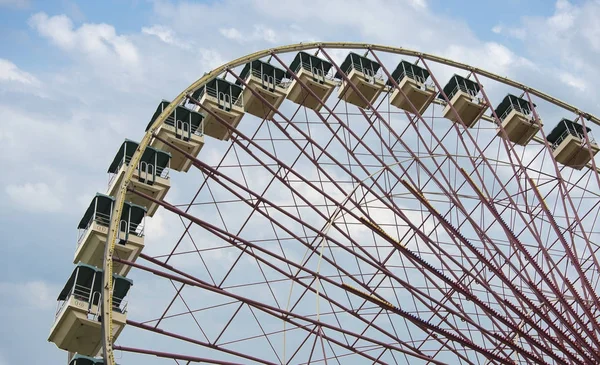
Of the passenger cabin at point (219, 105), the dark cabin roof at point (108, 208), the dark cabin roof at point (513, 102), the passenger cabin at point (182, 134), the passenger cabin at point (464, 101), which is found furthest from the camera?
the dark cabin roof at point (513, 102)

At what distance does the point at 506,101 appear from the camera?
34.4 metres

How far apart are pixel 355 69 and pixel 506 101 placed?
6.61m

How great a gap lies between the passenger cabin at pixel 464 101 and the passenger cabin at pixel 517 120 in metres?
1.06

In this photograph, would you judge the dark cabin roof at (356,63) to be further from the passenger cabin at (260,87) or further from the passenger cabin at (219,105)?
the passenger cabin at (219,105)

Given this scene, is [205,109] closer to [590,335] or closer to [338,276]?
[338,276]

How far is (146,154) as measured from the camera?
992 inches

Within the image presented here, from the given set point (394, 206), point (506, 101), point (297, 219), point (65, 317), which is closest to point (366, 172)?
point (394, 206)

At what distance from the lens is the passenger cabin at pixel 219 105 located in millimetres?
28203

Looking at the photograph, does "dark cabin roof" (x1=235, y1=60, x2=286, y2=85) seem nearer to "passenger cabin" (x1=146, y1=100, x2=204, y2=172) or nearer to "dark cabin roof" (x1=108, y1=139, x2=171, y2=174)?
"passenger cabin" (x1=146, y1=100, x2=204, y2=172)

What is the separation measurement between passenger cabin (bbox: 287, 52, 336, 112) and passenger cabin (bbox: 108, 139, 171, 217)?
286 inches

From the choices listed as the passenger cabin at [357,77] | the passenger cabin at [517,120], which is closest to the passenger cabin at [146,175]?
the passenger cabin at [357,77]

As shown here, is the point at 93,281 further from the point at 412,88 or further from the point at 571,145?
the point at 571,145

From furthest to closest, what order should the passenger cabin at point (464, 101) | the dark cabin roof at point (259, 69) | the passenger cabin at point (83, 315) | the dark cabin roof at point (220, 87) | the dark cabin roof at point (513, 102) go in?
the dark cabin roof at point (513, 102), the passenger cabin at point (464, 101), the dark cabin roof at point (259, 69), the dark cabin roof at point (220, 87), the passenger cabin at point (83, 315)

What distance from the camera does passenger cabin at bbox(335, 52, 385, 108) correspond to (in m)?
32.2
